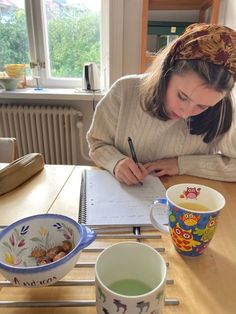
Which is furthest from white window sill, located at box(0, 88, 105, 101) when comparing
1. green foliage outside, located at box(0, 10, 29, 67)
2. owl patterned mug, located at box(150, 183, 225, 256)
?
owl patterned mug, located at box(150, 183, 225, 256)

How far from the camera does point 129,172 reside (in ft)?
2.53

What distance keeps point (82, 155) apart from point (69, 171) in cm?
125

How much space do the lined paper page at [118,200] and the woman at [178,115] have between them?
3cm

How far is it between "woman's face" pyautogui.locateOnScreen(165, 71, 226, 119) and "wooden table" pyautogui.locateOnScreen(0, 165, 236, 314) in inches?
10.2

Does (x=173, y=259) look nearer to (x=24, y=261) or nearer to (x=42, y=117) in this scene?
(x=24, y=261)

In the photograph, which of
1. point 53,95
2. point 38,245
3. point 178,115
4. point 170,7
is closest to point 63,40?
point 53,95

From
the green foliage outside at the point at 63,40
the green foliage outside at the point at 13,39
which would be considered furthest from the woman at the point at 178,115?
the green foliage outside at the point at 13,39

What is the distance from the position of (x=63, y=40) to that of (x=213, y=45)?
5.35 ft

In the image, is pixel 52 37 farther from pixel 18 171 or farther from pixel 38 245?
pixel 38 245

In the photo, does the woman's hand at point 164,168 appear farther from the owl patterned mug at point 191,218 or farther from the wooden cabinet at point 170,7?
the wooden cabinet at point 170,7

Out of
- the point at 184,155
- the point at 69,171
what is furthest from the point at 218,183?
the point at 69,171

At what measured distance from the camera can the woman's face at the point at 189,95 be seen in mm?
676

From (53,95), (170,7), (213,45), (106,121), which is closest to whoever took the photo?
(213,45)

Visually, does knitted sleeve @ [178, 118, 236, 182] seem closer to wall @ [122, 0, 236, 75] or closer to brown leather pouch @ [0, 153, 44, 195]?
brown leather pouch @ [0, 153, 44, 195]
